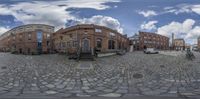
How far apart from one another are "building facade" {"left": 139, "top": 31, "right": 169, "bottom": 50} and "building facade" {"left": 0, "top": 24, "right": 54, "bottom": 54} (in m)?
1.56

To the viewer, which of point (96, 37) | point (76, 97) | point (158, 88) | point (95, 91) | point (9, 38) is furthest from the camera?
point (158, 88)

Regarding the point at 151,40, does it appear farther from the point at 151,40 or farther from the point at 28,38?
the point at 28,38

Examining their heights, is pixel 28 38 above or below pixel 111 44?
above

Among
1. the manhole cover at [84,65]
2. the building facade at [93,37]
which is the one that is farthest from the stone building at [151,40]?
the manhole cover at [84,65]

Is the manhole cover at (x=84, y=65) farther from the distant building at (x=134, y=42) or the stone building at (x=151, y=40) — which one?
the stone building at (x=151, y=40)

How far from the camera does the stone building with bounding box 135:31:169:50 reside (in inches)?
133

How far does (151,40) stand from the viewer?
3.42 metres

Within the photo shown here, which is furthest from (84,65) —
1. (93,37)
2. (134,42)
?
(134,42)

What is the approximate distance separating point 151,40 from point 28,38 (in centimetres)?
205

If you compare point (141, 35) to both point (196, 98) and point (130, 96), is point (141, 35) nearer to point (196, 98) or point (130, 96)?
point (130, 96)

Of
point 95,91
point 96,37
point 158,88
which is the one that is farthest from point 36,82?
point 158,88

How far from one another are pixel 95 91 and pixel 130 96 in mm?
877

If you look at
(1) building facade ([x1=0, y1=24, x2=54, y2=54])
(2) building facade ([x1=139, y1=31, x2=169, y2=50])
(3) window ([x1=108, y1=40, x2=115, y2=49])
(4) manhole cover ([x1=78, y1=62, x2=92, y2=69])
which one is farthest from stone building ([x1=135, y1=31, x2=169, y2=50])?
(4) manhole cover ([x1=78, y1=62, x2=92, y2=69])

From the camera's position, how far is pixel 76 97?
4254 mm
